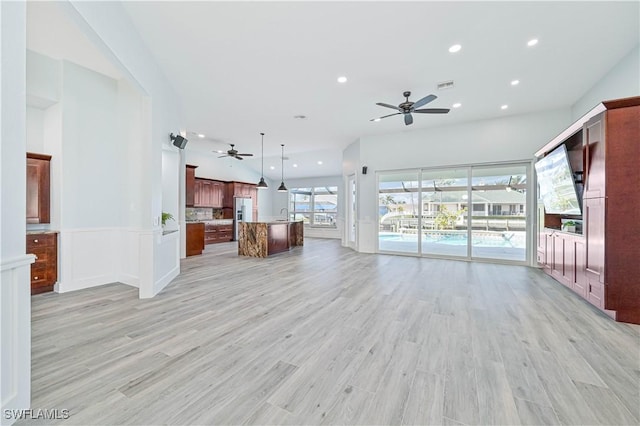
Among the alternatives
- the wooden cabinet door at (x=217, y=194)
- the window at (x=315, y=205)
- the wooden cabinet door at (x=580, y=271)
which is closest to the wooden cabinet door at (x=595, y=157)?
the wooden cabinet door at (x=580, y=271)

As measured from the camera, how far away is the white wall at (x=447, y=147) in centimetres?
564

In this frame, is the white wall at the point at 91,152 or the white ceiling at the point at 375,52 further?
the white wall at the point at 91,152

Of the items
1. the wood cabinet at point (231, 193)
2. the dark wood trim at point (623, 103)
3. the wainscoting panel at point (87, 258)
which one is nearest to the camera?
the dark wood trim at point (623, 103)

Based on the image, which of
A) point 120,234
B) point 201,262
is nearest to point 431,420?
point 120,234

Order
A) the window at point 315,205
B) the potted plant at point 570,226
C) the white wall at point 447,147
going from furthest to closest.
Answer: the window at point 315,205
the white wall at point 447,147
the potted plant at point 570,226

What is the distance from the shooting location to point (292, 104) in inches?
208

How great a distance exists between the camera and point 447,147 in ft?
21.1

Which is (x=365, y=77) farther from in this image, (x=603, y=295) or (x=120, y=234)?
(x=120, y=234)

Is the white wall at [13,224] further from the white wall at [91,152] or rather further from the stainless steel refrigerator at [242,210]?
the stainless steel refrigerator at [242,210]

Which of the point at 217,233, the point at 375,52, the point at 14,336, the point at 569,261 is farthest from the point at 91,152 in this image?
the point at 569,261

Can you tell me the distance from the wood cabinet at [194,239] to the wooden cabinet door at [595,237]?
7.89 meters

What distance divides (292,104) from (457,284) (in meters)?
4.60

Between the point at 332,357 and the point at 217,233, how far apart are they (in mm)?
8513

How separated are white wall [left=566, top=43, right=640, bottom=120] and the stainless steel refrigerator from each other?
33.3 feet
